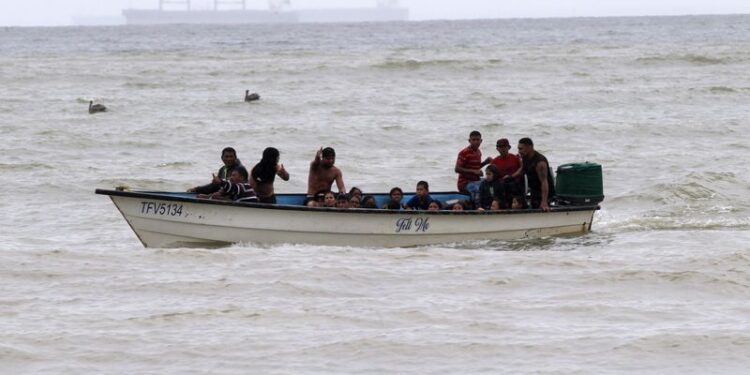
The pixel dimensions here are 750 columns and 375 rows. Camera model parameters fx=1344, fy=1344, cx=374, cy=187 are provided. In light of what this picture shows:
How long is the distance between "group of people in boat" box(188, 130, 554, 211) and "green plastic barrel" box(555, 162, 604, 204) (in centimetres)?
14

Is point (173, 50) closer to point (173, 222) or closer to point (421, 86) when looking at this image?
point (421, 86)

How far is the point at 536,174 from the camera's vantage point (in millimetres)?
15977

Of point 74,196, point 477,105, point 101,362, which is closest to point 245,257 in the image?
point 101,362

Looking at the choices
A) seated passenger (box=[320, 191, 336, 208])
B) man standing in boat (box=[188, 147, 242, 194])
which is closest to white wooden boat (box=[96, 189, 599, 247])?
man standing in boat (box=[188, 147, 242, 194])

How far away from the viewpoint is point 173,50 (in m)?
77.2

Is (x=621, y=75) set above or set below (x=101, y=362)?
above

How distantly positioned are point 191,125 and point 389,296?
69.7ft

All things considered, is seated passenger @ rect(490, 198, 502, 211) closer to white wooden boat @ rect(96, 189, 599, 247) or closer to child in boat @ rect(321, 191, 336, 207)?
white wooden boat @ rect(96, 189, 599, 247)

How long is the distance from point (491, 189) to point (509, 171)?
1.07 feet

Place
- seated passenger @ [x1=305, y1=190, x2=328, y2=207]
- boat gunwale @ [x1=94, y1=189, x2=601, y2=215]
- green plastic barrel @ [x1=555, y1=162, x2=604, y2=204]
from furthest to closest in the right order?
green plastic barrel @ [x1=555, y1=162, x2=604, y2=204]
seated passenger @ [x1=305, y1=190, x2=328, y2=207]
boat gunwale @ [x1=94, y1=189, x2=601, y2=215]

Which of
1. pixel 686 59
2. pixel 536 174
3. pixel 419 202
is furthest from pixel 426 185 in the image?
pixel 686 59

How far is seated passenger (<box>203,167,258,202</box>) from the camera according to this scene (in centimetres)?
1476

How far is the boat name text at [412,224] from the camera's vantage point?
50.1 ft

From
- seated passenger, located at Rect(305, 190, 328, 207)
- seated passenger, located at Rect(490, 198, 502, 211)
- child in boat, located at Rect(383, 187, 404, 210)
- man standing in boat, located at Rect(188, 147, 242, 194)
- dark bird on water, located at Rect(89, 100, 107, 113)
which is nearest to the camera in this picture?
man standing in boat, located at Rect(188, 147, 242, 194)
